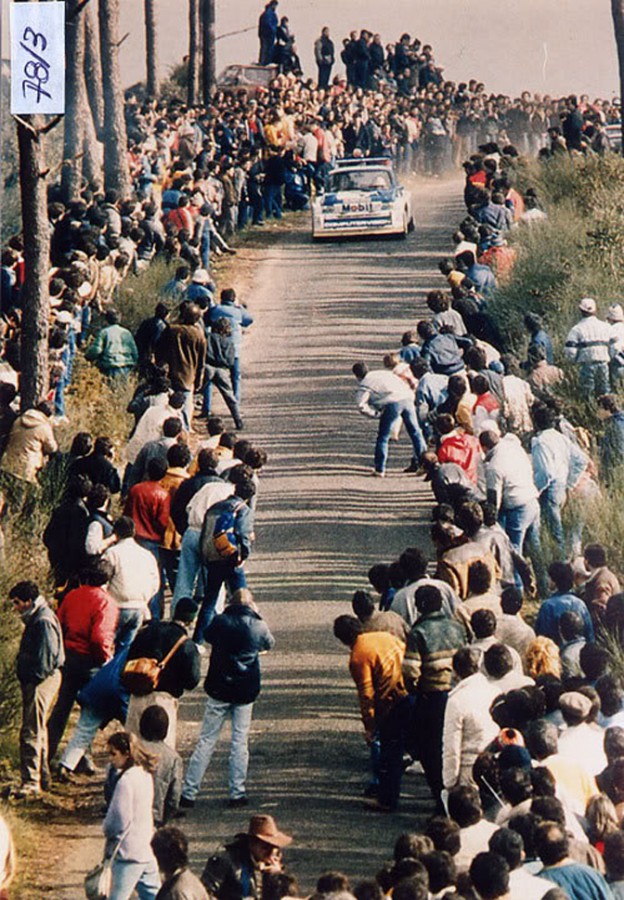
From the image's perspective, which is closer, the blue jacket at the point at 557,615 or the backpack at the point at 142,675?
the backpack at the point at 142,675

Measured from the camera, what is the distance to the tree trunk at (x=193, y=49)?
42.4 metres

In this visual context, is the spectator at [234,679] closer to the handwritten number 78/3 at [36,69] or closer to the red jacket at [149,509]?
the red jacket at [149,509]

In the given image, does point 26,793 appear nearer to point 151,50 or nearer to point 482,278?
point 482,278

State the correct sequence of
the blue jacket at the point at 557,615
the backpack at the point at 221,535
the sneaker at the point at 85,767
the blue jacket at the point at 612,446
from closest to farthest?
the blue jacket at the point at 557,615 → the sneaker at the point at 85,767 → the backpack at the point at 221,535 → the blue jacket at the point at 612,446

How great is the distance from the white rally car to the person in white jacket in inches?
813

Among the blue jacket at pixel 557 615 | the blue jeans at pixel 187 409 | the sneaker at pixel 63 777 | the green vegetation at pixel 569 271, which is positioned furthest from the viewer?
the green vegetation at pixel 569 271

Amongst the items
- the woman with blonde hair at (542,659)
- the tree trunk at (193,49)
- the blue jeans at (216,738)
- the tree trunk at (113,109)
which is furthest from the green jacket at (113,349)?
the tree trunk at (193,49)

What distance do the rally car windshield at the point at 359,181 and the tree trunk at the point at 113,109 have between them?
346cm

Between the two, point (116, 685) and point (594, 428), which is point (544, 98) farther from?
point (116, 685)

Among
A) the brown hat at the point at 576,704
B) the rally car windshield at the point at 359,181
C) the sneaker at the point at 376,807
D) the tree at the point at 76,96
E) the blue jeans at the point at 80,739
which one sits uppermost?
the tree at the point at 76,96

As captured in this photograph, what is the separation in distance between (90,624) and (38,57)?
14.6 ft

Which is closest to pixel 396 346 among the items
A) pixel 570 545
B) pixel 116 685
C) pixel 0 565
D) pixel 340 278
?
pixel 340 278

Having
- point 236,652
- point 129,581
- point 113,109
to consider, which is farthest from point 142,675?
point 113,109

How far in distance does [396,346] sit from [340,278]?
5.03m
